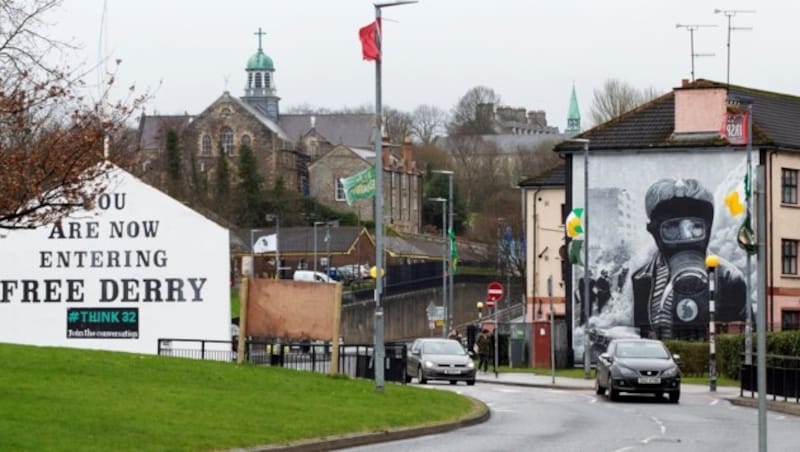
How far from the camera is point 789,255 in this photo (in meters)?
71.9

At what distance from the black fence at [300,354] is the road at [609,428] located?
3113 mm

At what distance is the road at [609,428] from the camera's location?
27.0 meters

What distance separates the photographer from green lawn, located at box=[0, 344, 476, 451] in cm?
2364

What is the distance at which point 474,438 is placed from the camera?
28.8m

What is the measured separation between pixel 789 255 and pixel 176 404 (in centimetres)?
4749

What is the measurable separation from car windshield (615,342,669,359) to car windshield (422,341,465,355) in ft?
29.6

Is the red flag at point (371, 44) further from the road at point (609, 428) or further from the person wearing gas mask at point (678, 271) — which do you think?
the person wearing gas mask at point (678, 271)

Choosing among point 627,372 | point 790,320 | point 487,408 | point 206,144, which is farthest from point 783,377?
point 206,144

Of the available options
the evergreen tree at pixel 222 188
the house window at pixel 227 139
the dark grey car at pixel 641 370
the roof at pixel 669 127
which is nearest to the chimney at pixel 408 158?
the house window at pixel 227 139

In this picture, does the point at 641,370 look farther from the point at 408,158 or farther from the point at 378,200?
the point at 408,158

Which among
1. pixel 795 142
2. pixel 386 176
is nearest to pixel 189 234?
pixel 795 142

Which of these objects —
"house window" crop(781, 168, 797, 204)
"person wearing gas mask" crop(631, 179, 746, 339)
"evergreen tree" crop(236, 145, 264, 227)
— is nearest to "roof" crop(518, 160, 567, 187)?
"person wearing gas mask" crop(631, 179, 746, 339)

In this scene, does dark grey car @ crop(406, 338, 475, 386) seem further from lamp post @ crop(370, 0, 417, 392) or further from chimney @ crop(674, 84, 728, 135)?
chimney @ crop(674, 84, 728, 135)

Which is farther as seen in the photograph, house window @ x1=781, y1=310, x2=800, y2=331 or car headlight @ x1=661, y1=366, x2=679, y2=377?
house window @ x1=781, y1=310, x2=800, y2=331
